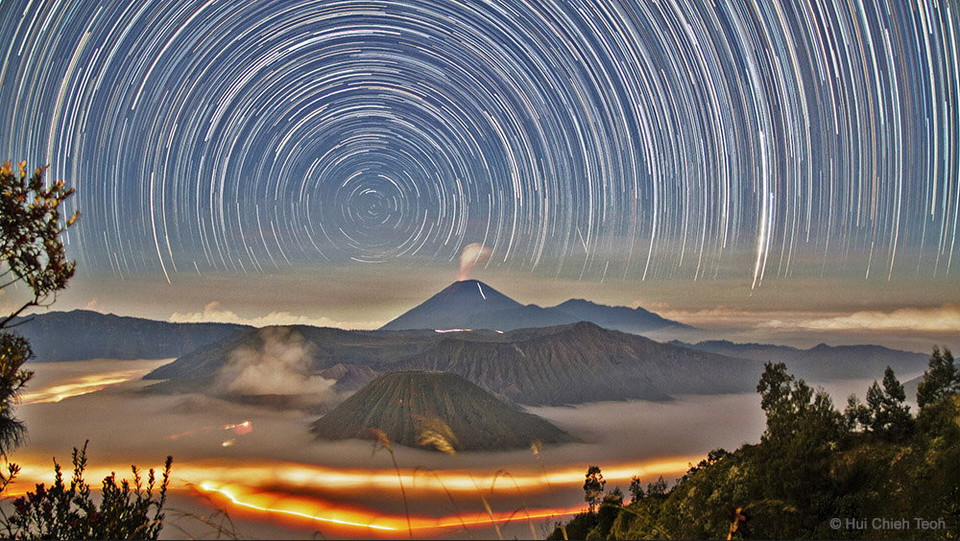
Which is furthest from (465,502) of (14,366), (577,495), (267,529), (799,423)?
(14,366)

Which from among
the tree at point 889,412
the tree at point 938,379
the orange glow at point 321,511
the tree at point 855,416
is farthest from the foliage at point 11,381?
the orange glow at point 321,511

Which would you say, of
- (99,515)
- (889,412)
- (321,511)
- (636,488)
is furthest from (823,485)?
(321,511)

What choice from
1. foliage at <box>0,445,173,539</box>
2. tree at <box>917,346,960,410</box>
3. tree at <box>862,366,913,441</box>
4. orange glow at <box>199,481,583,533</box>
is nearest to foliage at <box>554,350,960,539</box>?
tree at <box>862,366,913,441</box>

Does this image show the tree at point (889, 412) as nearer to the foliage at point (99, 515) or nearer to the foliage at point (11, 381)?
the foliage at point (99, 515)

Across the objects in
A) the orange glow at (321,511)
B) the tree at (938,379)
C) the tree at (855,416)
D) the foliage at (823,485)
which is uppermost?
the tree at (938,379)

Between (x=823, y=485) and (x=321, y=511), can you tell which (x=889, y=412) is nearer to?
(x=823, y=485)
